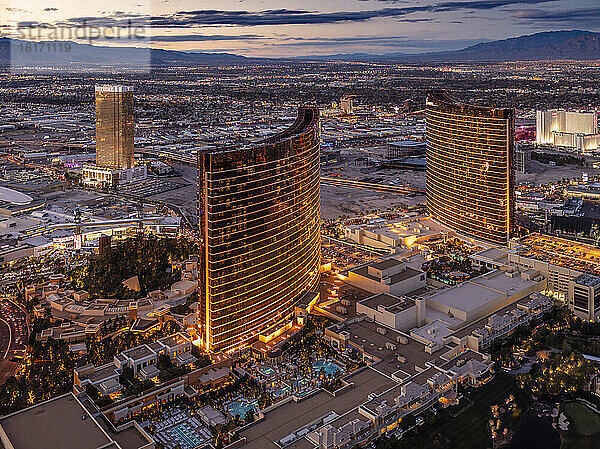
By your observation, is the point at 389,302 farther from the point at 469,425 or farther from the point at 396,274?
the point at 469,425

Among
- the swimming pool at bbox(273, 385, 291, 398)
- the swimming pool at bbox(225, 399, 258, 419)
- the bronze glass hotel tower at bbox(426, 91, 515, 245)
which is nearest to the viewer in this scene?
the swimming pool at bbox(225, 399, 258, 419)

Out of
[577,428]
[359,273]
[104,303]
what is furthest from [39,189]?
[577,428]

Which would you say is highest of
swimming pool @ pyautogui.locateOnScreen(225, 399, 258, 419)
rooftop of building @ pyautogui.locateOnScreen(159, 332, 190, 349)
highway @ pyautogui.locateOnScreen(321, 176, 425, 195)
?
highway @ pyautogui.locateOnScreen(321, 176, 425, 195)

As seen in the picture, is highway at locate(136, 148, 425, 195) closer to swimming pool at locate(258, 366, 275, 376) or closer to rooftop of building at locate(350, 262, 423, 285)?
rooftop of building at locate(350, 262, 423, 285)

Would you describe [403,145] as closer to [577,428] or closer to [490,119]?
[490,119]

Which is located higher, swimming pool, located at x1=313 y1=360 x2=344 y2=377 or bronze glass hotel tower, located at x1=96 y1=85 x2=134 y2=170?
bronze glass hotel tower, located at x1=96 y1=85 x2=134 y2=170

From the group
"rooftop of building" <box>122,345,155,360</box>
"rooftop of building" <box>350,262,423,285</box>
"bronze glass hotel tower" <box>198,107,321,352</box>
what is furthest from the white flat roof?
"rooftop of building" <box>350,262,423,285</box>
